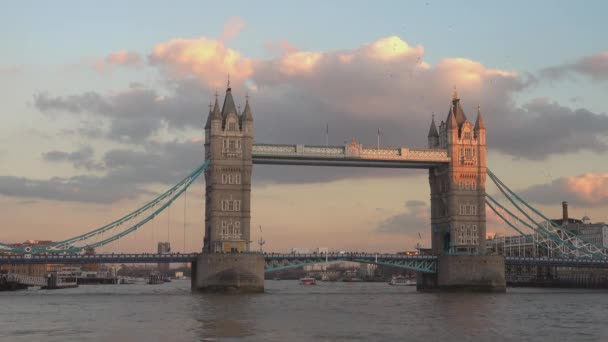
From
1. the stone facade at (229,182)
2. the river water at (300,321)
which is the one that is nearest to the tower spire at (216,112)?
the stone facade at (229,182)

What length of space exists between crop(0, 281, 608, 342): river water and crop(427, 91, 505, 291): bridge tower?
25.1 meters

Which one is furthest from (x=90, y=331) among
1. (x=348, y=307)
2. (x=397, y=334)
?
(x=348, y=307)

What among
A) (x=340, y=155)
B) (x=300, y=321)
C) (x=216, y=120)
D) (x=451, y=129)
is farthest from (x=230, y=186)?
(x=300, y=321)

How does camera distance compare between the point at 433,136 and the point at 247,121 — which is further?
the point at 433,136

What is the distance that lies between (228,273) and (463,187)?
121ft

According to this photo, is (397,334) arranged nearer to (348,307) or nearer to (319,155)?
(348,307)

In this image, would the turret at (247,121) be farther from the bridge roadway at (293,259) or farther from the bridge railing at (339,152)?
the bridge roadway at (293,259)

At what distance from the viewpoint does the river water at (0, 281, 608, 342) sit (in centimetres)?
5597

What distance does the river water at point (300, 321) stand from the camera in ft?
184

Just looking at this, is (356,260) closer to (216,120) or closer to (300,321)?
(216,120)

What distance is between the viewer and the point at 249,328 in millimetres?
60312

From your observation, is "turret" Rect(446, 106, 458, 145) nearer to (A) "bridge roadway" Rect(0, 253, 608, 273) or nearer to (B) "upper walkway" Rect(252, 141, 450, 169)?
(B) "upper walkway" Rect(252, 141, 450, 169)

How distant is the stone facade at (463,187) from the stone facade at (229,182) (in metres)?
29.2

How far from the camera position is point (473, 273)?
389 feet
